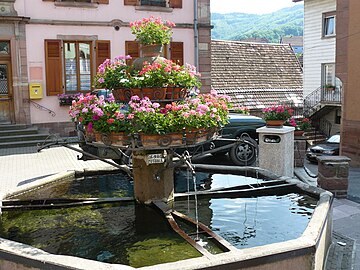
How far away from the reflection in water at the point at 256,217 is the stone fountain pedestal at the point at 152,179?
1.07ft

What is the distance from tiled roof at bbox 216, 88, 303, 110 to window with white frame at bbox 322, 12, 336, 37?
13.0 feet

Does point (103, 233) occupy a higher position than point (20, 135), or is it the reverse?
point (20, 135)

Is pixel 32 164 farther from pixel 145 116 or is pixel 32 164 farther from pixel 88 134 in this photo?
pixel 145 116

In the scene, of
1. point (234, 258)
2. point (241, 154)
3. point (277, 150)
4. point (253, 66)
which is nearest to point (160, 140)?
point (234, 258)

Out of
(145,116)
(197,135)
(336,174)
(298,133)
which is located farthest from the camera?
(298,133)

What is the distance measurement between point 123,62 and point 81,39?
479 inches

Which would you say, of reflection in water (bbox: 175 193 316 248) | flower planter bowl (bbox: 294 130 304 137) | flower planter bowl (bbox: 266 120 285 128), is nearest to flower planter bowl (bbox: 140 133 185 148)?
reflection in water (bbox: 175 193 316 248)

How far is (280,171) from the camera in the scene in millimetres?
10016

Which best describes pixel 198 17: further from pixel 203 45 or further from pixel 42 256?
pixel 42 256

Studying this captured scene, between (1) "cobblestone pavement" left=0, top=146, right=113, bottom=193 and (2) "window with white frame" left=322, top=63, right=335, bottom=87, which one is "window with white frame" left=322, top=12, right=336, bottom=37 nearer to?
(2) "window with white frame" left=322, top=63, right=335, bottom=87

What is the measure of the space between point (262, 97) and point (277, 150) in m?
17.2

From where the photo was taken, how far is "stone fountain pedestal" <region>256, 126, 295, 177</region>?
1003cm

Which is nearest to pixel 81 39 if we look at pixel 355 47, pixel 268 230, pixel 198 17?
pixel 198 17

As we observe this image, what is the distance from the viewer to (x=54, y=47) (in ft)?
57.1
